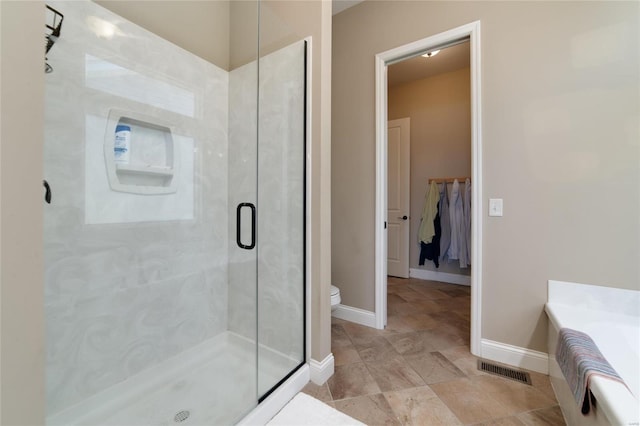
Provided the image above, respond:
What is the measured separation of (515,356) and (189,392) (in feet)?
6.86

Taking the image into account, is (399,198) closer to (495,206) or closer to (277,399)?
(495,206)

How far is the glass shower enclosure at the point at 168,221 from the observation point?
1.35 meters

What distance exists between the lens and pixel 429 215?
12.2 feet

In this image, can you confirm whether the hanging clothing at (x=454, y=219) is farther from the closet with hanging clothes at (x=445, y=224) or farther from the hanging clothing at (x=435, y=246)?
the hanging clothing at (x=435, y=246)

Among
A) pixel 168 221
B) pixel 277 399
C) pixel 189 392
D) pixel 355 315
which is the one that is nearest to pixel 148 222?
pixel 168 221

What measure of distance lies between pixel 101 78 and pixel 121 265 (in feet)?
3.48

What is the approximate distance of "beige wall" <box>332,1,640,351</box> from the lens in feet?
4.96

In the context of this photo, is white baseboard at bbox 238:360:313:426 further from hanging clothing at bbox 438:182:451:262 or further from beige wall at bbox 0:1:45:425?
hanging clothing at bbox 438:182:451:262

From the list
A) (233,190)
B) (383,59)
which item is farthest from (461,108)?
(233,190)

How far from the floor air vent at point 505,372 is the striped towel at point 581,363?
0.45 m

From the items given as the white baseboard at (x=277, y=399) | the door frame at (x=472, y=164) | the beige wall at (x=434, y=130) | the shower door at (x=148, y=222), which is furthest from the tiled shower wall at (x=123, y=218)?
the beige wall at (x=434, y=130)

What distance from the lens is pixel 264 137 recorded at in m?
1.86

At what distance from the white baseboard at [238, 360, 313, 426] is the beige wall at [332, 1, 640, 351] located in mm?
1325

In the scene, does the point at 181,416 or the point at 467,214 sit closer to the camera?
the point at 181,416
